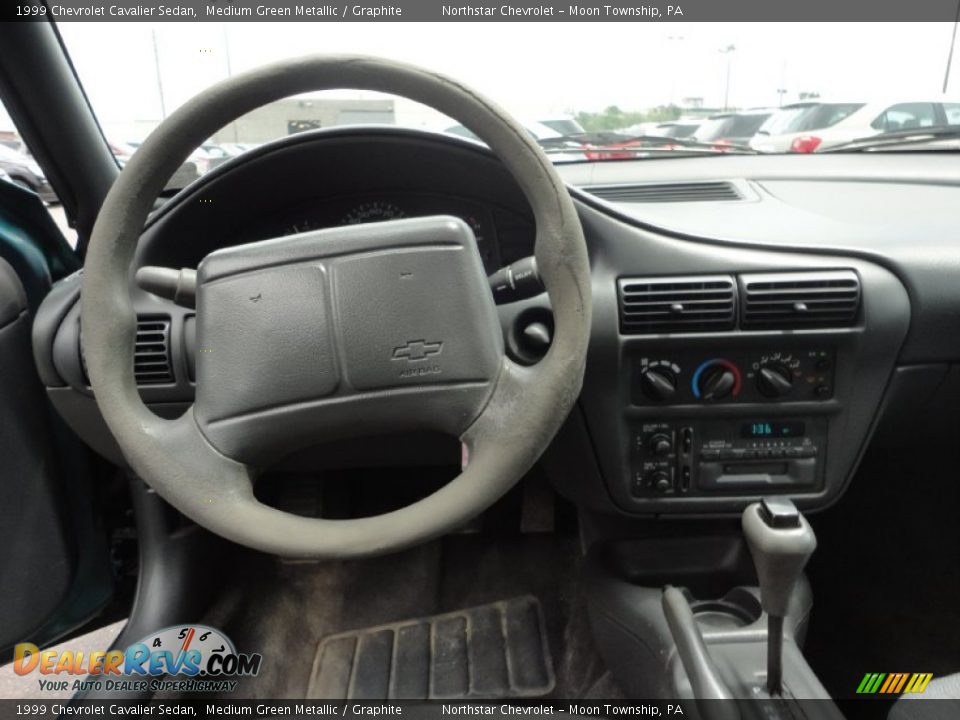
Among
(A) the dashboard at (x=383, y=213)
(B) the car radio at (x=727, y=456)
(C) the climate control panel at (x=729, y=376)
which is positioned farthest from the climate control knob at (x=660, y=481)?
(A) the dashboard at (x=383, y=213)

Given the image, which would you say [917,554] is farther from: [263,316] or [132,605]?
[132,605]

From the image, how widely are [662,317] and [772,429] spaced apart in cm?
31

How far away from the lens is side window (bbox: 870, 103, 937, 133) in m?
1.90

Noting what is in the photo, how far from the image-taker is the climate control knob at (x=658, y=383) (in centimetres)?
128

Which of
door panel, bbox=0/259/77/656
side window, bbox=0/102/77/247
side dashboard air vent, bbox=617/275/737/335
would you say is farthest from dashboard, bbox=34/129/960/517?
side window, bbox=0/102/77/247

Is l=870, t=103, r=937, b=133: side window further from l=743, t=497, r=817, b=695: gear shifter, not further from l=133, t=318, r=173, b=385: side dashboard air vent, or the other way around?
l=133, t=318, r=173, b=385: side dashboard air vent

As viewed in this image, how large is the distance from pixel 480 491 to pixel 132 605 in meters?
1.13

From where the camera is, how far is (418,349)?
0.95 metres

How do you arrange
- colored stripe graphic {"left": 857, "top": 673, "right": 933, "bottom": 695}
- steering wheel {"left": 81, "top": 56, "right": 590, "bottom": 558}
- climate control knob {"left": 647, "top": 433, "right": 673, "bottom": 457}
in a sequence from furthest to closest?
colored stripe graphic {"left": 857, "top": 673, "right": 933, "bottom": 695} < climate control knob {"left": 647, "top": 433, "right": 673, "bottom": 457} < steering wheel {"left": 81, "top": 56, "right": 590, "bottom": 558}

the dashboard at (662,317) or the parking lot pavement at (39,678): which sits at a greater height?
the dashboard at (662,317)

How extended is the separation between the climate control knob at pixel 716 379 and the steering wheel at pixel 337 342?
458 mm

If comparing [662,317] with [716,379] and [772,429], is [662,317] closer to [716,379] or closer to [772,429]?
[716,379]

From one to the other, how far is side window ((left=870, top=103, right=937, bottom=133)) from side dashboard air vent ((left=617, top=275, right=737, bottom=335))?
1.04m

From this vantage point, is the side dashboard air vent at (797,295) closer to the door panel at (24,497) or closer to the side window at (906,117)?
the side window at (906,117)
